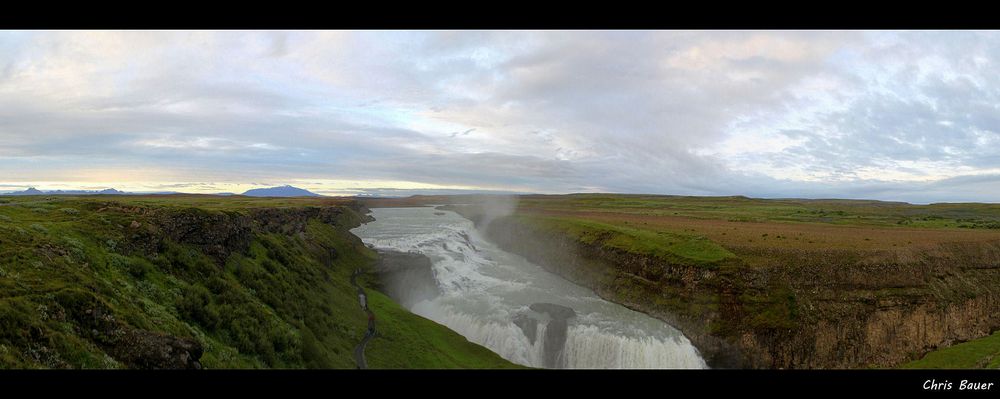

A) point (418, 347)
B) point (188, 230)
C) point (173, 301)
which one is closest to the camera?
point (173, 301)

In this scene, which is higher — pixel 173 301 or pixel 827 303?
pixel 173 301

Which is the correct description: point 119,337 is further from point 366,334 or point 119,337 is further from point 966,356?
point 966,356

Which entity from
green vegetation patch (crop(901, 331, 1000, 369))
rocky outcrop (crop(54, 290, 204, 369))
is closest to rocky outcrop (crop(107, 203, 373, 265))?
rocky outcrop (crop(54, 290, 204, 369))

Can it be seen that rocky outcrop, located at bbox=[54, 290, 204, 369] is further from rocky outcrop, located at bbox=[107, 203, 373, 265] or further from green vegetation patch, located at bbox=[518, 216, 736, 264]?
green vegetation patch, located at bbox=[518, 216, 736, 264]

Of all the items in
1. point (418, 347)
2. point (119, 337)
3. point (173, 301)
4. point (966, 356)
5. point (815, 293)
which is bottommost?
point (418, 347)

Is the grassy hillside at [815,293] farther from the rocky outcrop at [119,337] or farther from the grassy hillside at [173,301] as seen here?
the rocky outcrop at [119,337]

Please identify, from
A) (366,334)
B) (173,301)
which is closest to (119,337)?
(173,301)
